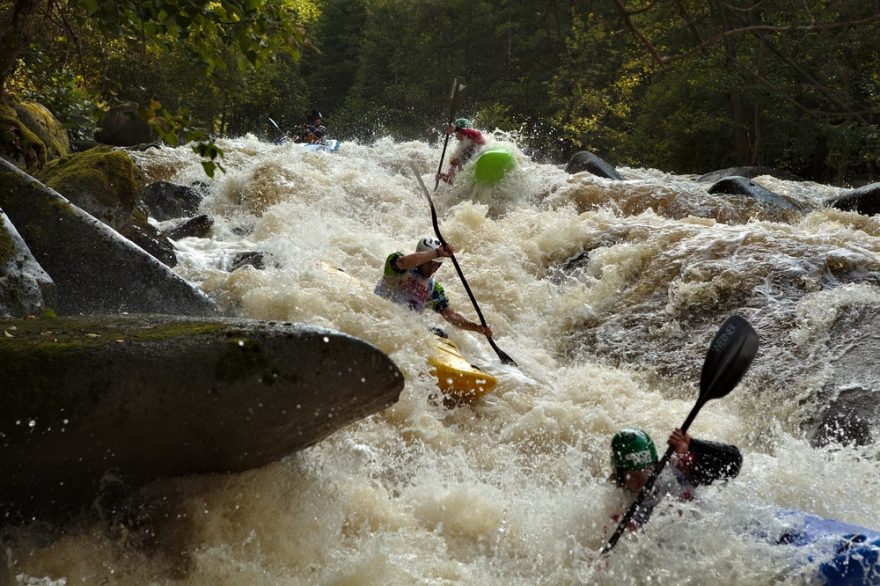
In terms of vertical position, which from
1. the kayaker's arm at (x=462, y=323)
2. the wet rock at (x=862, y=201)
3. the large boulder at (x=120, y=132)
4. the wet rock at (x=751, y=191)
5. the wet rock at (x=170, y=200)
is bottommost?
the large boulder at (x=120, y=132)

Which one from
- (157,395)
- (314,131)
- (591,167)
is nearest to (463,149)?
(591,167)

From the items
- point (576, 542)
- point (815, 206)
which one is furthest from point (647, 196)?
point (576, 542)

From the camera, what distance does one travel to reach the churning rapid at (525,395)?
3193 millimetres

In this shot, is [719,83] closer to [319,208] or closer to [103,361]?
[319,208]

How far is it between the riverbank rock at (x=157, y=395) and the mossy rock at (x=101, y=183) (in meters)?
3.27

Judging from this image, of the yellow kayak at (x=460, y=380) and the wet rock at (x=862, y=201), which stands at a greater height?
the wet rock at (x=862, y=201)

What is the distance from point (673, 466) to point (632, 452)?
17cm

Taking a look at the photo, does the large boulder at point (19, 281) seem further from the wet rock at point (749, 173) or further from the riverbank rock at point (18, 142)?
the wet rock at point (749, 173)

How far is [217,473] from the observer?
326cm

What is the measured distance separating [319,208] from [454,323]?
4.49 m

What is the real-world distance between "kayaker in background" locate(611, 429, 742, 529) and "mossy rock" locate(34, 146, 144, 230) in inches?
173

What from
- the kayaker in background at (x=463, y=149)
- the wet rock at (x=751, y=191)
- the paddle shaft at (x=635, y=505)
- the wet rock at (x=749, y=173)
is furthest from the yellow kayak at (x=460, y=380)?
the wet rock at (x=749, y=173)

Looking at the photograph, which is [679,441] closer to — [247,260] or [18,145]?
[247,260]

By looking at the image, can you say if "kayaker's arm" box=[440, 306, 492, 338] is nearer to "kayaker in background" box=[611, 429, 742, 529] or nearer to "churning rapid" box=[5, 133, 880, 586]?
"churning rapid" box=[5, 133, 880, 586]
